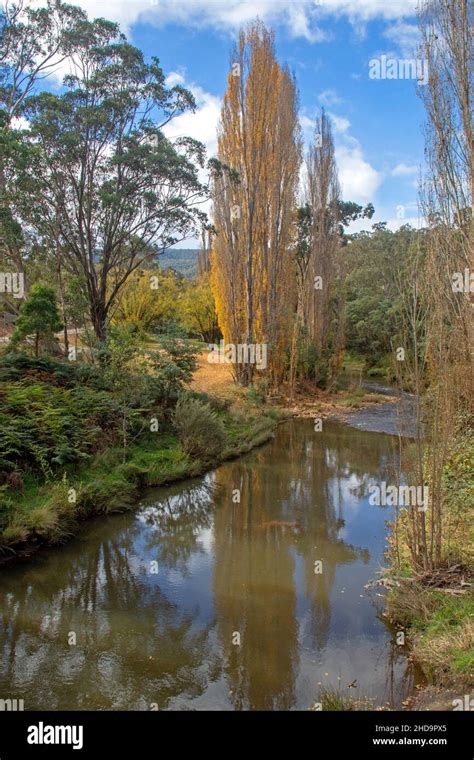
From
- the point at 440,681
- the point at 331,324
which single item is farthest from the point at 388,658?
the point at 331,324

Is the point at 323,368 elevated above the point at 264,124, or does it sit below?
below

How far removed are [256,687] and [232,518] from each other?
13.7 ft

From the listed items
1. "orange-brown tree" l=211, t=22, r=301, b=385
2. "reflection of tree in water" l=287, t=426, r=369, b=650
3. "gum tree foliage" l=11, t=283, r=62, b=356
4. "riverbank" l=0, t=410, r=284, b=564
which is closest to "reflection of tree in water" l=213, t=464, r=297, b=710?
"reflection of tree in water" l=287, t=426, r=369, b=650

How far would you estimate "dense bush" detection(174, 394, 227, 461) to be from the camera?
36.4ft

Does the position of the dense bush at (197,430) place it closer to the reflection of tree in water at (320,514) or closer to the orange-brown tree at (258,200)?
the reflection of tree in water at (320,514)

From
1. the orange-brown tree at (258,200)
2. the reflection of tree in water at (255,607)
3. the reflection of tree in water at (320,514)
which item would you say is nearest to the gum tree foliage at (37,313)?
the reflection of tree in water at (255,607)

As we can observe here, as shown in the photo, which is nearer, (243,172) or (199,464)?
(199,464)

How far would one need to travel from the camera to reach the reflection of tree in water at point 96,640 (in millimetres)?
4270

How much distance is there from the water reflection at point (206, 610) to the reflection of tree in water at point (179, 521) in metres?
0.03

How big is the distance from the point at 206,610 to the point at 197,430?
5791mm

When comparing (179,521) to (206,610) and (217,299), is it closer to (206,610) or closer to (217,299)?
(206,610)

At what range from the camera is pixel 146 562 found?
696 centimetres

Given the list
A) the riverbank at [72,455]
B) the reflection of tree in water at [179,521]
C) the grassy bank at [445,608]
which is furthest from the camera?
the reflection of tree in water at [179,521]
